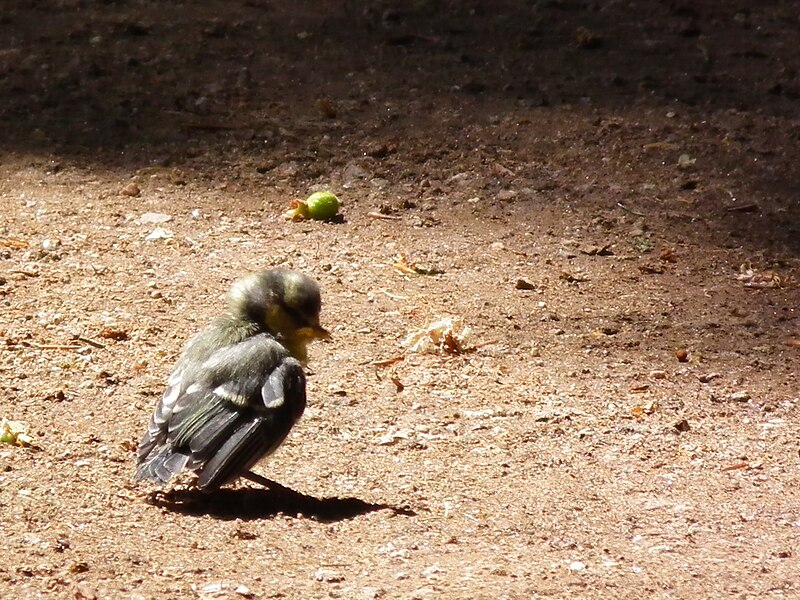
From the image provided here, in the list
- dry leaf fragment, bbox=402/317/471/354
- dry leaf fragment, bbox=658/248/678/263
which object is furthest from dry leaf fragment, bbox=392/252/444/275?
dry leaf fragment, bbox=658/248/678/263

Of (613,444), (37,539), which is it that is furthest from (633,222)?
(37,539)

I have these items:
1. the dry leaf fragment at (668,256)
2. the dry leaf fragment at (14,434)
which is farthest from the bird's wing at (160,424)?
the dry leaf fragment at (668,256)

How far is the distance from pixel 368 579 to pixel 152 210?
400 centimetres

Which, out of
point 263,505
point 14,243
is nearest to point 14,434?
point 263,505

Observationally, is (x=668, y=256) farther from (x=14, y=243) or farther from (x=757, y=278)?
(x=14, y=243)

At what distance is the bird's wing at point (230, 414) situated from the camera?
189 inches

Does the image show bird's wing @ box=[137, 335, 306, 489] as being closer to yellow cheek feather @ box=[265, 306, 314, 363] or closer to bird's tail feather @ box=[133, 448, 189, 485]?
bird's tail feather @ box=[133, 448, 189, 485]

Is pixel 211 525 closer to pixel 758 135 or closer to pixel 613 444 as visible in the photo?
pixel 613 444

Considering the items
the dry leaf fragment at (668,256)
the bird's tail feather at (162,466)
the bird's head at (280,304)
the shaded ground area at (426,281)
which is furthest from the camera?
the dry leaf fragment at (668,256)

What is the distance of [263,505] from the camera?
4988mm

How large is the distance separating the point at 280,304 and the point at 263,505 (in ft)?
2.82

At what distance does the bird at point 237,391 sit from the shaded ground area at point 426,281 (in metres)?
0.20

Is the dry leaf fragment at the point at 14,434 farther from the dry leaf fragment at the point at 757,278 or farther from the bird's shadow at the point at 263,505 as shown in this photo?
the dry leaf fragment at the point at 757,278

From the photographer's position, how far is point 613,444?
557cm
